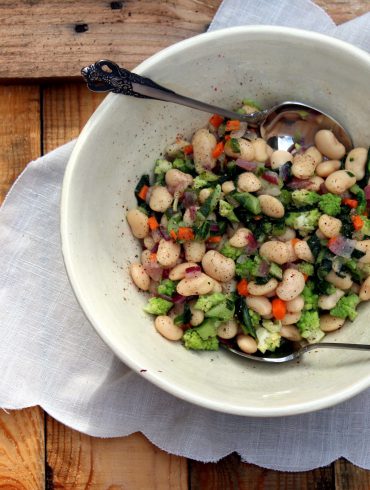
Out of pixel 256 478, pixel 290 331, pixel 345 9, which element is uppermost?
pixel 345 9

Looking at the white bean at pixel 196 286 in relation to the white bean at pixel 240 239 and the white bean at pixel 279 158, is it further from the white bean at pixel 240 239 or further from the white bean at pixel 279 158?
the white bean at pixel 279 158

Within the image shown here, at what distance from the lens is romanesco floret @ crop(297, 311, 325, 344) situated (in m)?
1.25

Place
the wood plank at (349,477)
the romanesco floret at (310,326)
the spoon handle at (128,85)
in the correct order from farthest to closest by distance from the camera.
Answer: the wood plank at (349,477)
the romanesco floret at (310,326)
the spoon handle at (128,85)

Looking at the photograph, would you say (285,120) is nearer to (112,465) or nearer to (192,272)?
(192,272)

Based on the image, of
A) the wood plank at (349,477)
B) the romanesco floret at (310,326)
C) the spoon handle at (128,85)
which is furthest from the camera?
the wood plank at (349,477)

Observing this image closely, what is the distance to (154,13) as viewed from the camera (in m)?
1.47

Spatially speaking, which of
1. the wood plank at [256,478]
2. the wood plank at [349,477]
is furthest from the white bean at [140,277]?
the wood plank at [349,477]

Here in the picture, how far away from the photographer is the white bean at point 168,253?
1.25 meters

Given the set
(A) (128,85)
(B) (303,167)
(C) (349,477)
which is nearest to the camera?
(A) (128,85)

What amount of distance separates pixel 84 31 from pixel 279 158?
20.7 inches

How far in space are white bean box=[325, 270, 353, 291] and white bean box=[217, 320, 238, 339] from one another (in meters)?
0.19

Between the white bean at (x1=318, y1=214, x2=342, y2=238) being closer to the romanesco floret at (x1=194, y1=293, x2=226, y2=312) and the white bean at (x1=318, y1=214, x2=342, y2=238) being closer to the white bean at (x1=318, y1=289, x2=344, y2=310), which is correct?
the white bean at (x1=318, y1=289, x2=344, y2=310)

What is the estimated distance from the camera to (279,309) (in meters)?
1.24

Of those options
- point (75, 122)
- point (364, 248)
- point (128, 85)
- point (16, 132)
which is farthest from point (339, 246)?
point (16, 132)
